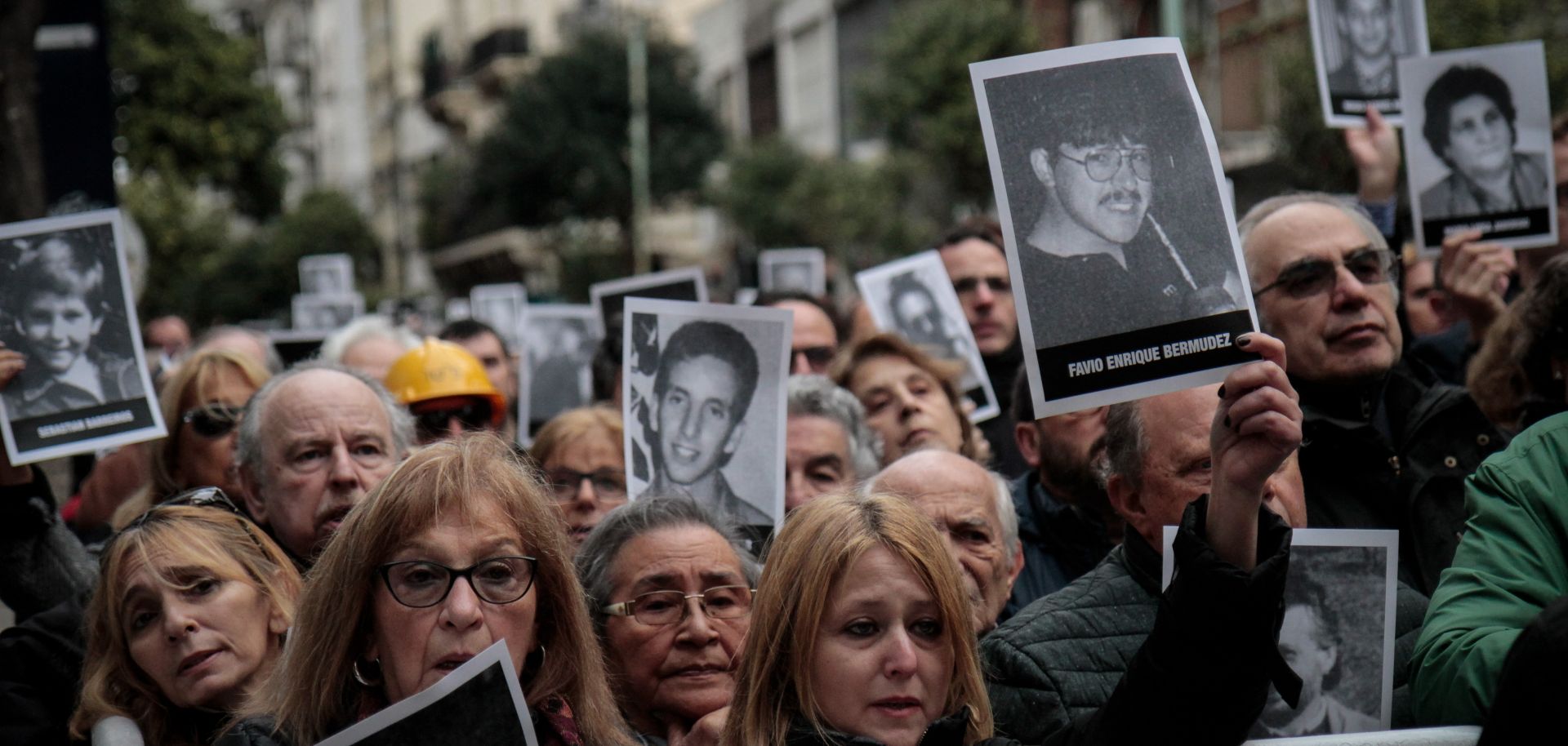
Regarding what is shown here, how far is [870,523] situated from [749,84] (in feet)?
111

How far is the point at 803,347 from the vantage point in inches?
265

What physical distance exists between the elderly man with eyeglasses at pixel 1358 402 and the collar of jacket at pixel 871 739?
1.42m

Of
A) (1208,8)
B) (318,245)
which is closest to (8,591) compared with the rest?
(1208,8)

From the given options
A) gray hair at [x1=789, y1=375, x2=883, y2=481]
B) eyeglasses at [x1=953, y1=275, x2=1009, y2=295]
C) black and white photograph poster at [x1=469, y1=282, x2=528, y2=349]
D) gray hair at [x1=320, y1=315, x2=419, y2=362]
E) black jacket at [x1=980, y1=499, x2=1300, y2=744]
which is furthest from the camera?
black and white photograph poster at [x1=469, y1=282, x2=528, y2=349]

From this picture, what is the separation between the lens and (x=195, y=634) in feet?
12.1

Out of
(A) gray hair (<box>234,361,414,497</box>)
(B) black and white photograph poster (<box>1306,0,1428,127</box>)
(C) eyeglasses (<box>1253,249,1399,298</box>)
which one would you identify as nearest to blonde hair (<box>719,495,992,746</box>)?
(C) eyeglasses (<box>1253,249,1399,298</box>)

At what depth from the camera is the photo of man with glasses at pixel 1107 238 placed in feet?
9.21

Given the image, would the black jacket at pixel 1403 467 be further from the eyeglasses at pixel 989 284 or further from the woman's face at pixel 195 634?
the eyeglasses at pixel 989 284

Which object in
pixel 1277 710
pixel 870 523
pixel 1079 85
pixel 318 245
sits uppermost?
pixel 318 245

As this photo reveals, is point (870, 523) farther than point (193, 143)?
No

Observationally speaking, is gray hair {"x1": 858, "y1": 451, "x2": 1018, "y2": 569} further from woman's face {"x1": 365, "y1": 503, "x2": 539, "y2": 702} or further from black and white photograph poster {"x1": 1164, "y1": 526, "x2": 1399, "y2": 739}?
woman's face {"x1": 365, "y1": 503, "x2": 539, "y2": 702}

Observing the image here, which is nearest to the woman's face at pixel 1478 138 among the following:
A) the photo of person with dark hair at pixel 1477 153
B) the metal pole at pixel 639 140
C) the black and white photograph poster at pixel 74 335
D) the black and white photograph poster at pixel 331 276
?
the photo of person with dark hair at pixel 1477 153

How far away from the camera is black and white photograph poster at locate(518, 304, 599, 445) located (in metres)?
8.19

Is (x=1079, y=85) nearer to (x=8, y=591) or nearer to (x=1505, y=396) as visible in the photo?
(x=1505, y=396)
